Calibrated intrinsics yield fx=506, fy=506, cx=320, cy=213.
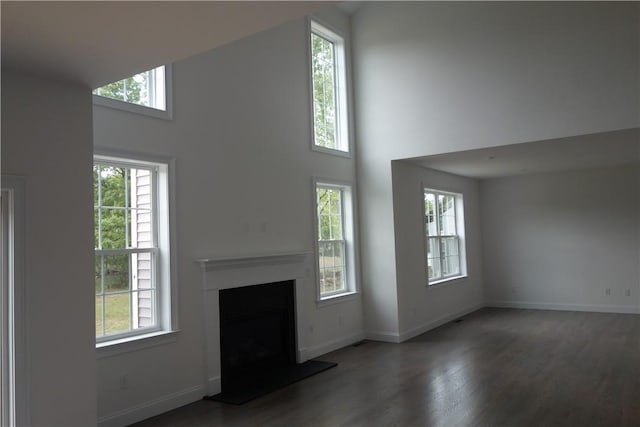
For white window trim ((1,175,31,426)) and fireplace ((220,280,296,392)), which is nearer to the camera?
white window trim ((1,175,31,426))

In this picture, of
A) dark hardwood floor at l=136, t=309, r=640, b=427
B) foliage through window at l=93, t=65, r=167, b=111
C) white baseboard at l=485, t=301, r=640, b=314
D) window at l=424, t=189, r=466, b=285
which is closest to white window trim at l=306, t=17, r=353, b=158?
window at l=424, t=189, r=466, b=285

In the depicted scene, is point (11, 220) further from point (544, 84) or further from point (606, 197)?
point (606, 197)

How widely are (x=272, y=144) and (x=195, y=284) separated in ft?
6.34

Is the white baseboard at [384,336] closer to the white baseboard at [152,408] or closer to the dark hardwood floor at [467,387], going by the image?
the dark hardwood floor at [467,387]

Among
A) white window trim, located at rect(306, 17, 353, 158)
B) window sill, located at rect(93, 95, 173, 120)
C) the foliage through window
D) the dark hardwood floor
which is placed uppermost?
white window trim, located at rect(306, 17, 353, 158)

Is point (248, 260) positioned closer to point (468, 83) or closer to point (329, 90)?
point (329, 90)

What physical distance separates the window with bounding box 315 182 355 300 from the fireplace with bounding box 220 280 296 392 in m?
0.75

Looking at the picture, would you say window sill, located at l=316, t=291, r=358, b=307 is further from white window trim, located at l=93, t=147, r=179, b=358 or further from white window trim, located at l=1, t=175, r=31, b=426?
white window trim, located at l=1, t=175, r=31, b=426

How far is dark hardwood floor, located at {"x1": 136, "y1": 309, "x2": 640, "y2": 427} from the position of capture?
4.07m

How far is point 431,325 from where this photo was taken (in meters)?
7.80

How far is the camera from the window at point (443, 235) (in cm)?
823

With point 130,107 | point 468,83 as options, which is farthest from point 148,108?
point 468,83

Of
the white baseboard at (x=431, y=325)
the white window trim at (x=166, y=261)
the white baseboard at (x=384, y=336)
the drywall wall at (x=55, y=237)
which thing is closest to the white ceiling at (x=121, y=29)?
the drywall wall at (x=55, y=237)

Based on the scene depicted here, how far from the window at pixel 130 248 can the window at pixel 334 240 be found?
2401 millimetres
